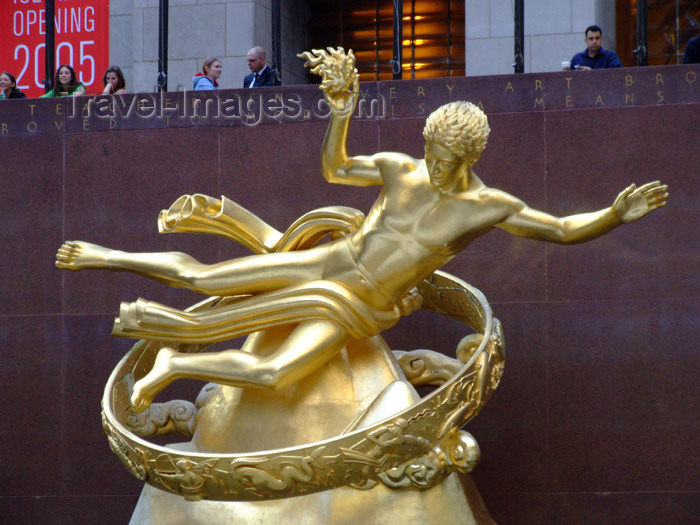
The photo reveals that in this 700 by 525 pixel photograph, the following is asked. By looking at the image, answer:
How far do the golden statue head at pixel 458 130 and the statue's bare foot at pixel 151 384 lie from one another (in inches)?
79.9

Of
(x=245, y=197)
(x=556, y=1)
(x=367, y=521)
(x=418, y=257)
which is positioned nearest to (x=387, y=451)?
(x=367, y=521)

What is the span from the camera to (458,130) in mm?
8227

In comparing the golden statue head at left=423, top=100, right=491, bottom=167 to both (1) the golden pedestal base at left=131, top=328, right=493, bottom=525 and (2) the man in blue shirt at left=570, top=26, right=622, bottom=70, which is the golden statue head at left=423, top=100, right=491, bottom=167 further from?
(2) the man in blue shirt at left=570, top=26, right=622, bottom=70

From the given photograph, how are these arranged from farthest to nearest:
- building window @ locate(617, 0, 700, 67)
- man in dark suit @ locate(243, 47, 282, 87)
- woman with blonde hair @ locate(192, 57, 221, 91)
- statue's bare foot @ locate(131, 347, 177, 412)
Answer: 1. building window @ locate(617, 0, 700, 67)
2. woman with blonde hair @ locate(192, 57, 221, 91)
3. man in dark suit @ locate(243, 47, 282, 87)
4. statue's bare foot @ locate(131, 347, 177, 412)

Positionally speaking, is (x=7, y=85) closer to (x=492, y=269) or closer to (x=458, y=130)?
(x=492, y=269)

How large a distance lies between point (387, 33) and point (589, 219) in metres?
8.32

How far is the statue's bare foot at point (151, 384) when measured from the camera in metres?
8.32

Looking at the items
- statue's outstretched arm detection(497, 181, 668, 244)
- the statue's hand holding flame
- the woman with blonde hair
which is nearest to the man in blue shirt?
the woman with blonde hair

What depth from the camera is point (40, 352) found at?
11344 mm

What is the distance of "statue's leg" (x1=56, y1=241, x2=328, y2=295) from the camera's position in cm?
872

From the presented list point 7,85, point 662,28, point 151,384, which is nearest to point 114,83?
point 7,85

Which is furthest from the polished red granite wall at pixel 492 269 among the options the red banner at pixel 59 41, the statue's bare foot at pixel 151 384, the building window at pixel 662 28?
the building window at pixel 662 28

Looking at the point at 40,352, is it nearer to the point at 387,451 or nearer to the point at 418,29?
the point at 387,451

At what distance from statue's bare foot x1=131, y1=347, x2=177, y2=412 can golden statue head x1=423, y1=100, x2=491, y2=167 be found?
2029mm
